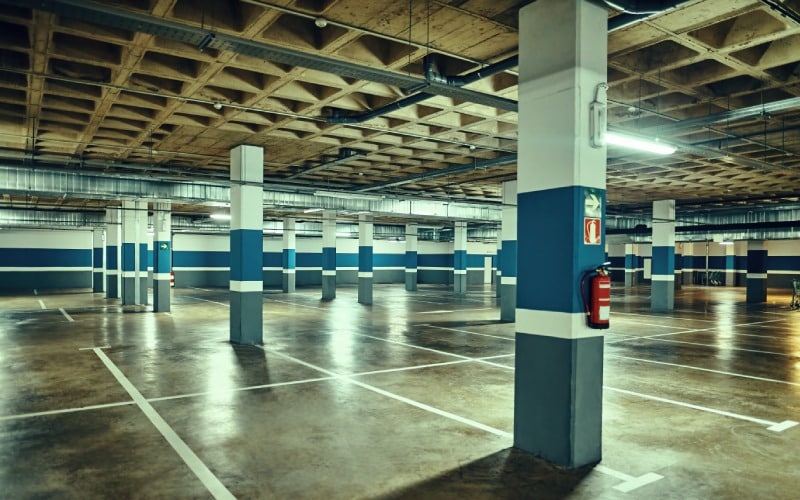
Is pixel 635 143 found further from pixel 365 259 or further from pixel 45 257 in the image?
pixel 45 257

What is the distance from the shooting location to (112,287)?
24.9m

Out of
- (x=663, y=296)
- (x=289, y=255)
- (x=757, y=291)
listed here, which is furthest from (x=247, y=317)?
(x=757, y=291)

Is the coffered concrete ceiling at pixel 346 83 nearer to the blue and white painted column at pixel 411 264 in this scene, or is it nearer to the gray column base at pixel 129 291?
the gray column base at pixel 129 291

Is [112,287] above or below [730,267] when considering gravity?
below

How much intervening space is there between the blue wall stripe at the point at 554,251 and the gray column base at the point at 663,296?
1732 cm

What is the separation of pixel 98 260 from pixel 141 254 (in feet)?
35.9

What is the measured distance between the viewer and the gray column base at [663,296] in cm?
2050

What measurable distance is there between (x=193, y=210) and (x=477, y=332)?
16.8 metres

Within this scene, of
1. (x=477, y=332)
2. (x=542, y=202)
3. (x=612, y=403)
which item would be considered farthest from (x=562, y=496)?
(x=477, y=332)

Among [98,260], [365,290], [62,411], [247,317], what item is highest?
[98,260]

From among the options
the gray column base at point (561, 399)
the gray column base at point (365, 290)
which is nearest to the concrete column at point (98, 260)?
the gray column base at point (365, 290)

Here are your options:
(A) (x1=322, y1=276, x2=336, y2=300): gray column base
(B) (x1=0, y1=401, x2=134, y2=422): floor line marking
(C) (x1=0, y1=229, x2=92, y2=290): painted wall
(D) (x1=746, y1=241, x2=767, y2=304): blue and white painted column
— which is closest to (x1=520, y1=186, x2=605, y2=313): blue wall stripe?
(B) (x1=0, y1=401, x2=134, y2=422): floor line marking

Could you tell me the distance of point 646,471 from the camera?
15.6 feet

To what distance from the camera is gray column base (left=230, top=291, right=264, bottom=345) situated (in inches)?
459
